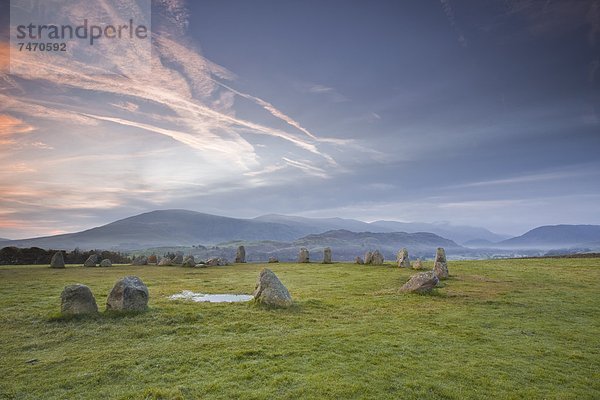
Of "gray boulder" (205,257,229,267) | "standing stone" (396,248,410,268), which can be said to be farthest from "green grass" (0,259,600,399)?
"gray boulder" (205,257,229,267)

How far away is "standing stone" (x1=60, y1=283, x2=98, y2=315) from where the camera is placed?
17359 mm

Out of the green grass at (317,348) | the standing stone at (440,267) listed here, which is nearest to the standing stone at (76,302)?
the green grass at (317,348)

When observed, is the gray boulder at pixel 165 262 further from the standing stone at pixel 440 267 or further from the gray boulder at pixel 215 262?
the standing stone at pixel 440 267

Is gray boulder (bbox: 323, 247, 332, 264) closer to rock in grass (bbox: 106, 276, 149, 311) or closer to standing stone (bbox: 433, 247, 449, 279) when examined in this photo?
standing stone (bbox: 433, 247, 449, 279)

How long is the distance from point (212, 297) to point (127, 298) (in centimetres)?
649

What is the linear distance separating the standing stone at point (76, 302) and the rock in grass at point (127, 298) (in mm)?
866

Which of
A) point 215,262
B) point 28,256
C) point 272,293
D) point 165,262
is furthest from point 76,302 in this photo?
point 28,256

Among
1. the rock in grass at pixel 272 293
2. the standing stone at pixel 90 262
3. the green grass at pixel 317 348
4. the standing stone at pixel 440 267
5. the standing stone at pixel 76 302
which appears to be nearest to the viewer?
the green grass at pixel 317 348

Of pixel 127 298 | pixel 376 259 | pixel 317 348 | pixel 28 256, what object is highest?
pixel 28 256

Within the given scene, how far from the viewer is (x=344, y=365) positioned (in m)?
11.7

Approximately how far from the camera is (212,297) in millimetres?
23688

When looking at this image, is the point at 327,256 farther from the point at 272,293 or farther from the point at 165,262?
the point at 272,293

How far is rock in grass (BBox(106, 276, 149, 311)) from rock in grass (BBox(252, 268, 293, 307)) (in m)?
6.27

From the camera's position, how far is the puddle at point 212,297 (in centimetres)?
2256
